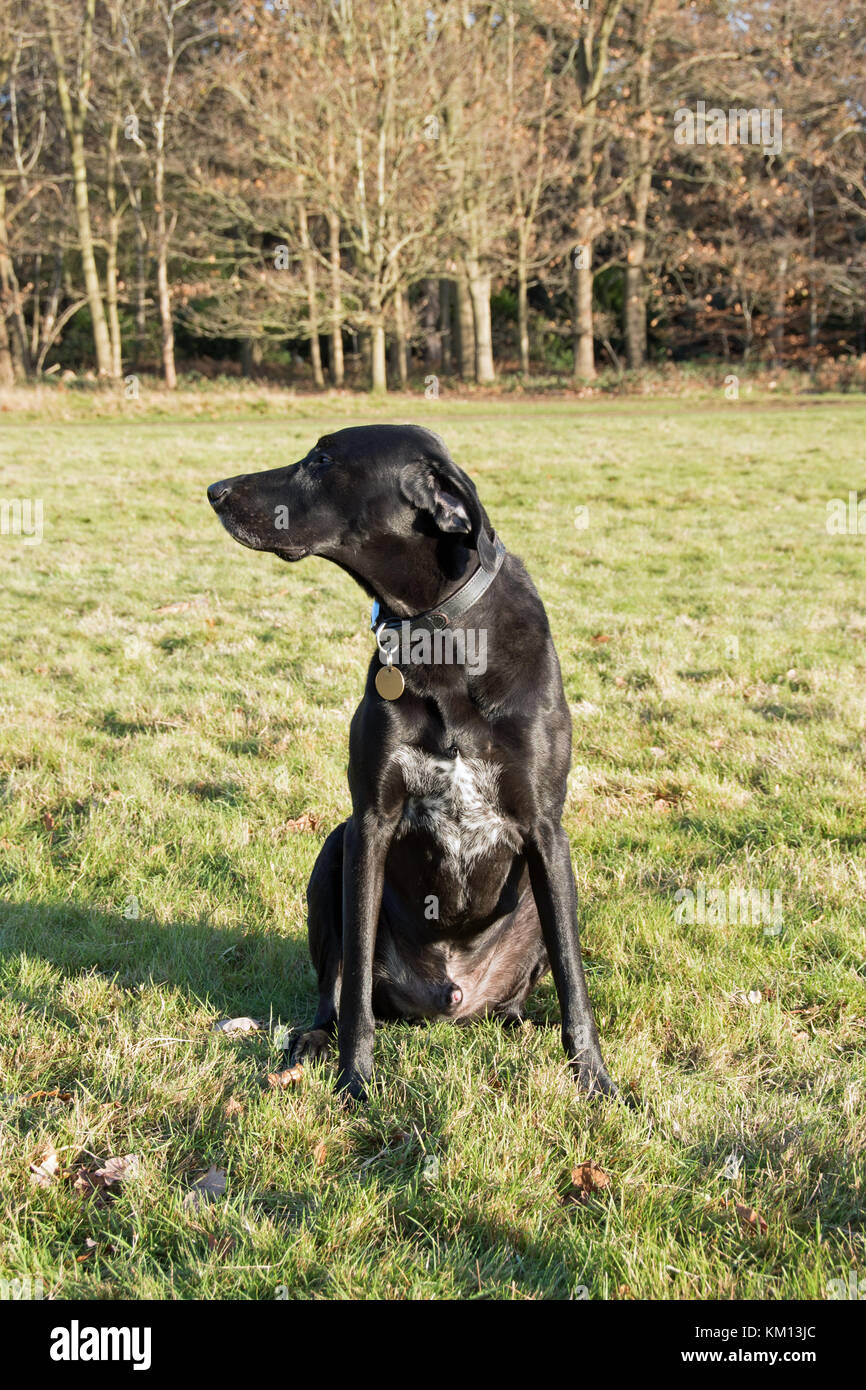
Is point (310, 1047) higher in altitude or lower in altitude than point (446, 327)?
lower

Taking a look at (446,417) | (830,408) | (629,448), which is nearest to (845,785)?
(629,448)

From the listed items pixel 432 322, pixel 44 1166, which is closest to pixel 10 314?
pixel 432 322

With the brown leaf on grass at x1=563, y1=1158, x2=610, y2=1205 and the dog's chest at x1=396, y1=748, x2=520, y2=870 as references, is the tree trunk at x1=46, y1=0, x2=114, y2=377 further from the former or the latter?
the brown leaf on grass at x1=563, y1=1158, x2=610, y2=1205

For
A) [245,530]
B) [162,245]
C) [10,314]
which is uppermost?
[162,245]

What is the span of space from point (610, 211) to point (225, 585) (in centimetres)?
2749

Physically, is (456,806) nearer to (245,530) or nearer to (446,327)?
(245,530)

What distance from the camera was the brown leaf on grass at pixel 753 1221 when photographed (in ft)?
7.75

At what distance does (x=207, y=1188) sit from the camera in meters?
2.50

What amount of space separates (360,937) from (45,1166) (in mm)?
981

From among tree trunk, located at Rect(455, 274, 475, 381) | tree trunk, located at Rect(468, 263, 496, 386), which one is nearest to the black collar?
tree trunk, located at Rect(468, 263, 496, 386)

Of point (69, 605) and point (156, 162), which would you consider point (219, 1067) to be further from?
Answer: point (156, 162)

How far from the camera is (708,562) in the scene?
34.5ft

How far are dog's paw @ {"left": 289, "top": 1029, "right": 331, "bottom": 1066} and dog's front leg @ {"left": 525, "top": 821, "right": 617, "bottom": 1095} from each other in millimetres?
718
